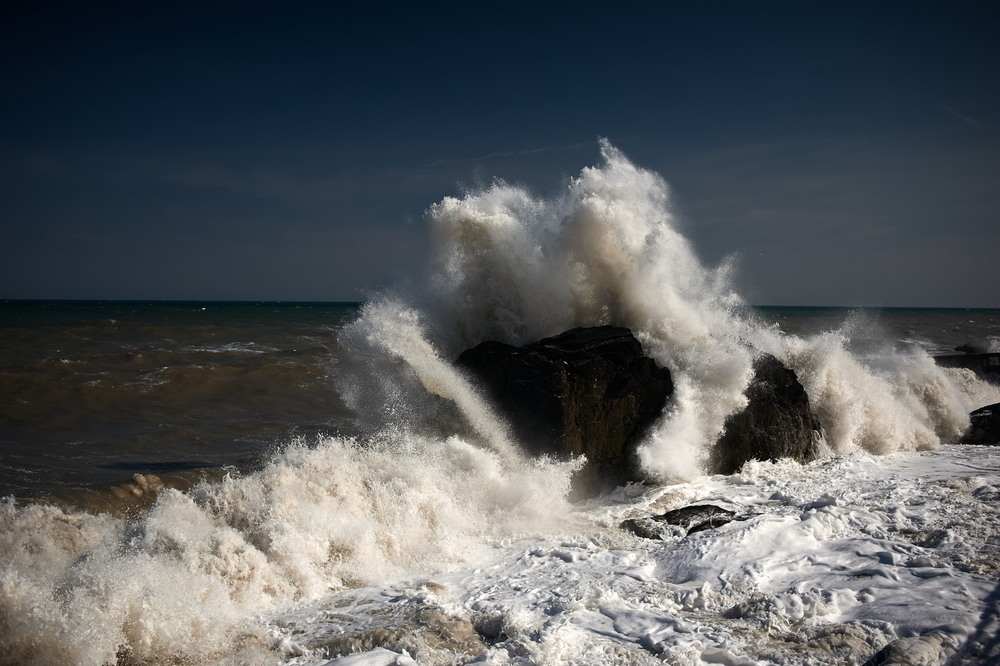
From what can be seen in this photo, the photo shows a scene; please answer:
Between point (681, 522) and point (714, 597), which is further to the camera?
point (681, 522)

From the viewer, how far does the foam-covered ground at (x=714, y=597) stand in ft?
12.0

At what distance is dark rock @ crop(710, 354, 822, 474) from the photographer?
7570 millimetres

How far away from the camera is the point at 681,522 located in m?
5.87

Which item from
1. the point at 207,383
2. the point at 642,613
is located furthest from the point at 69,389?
the point at 642,613

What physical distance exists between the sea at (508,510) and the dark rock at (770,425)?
18cm

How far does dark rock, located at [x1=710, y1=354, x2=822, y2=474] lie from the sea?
0.18 metres

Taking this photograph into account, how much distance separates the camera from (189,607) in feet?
13.2

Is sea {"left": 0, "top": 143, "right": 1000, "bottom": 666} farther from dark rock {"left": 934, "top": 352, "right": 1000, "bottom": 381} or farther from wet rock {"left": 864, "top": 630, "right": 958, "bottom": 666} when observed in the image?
dark rock {"left": 934, "top": 352, "right": 1000, "bottom": 381}

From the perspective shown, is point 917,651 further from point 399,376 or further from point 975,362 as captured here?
point 975,362

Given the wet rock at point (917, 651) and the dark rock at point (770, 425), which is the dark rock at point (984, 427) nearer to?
the dark rock at point (770, 425)

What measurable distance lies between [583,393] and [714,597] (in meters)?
2.92

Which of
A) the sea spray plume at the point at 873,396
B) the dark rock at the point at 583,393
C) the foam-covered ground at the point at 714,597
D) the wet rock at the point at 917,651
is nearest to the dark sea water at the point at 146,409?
the sea spray plume at the point at 873,396

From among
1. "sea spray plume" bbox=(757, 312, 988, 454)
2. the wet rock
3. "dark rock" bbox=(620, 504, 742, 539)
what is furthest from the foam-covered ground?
"sea spray plume" bbox=(757, 312, 988, 454)

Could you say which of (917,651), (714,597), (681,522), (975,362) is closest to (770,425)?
(681,522)
